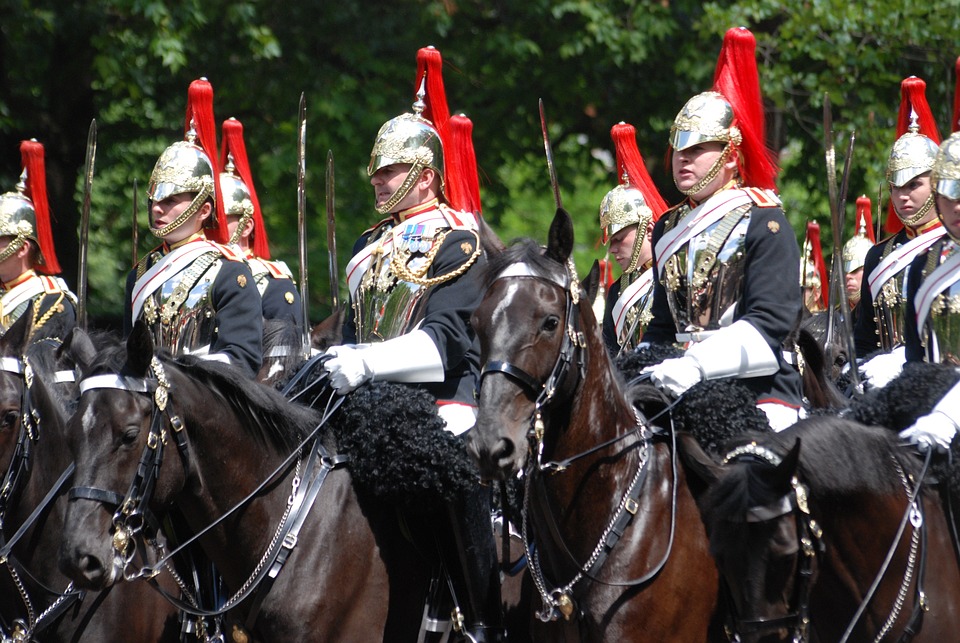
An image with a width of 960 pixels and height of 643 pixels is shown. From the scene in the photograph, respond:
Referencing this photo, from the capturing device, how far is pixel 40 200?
31.9 feet

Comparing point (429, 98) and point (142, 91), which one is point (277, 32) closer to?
point (142, 91)

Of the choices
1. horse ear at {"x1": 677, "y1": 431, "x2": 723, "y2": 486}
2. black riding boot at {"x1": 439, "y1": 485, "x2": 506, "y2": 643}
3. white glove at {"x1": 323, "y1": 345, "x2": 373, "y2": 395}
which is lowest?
black riding boot at {"x1": 439, "y1": 485, "x2": 506, "y2": 643}

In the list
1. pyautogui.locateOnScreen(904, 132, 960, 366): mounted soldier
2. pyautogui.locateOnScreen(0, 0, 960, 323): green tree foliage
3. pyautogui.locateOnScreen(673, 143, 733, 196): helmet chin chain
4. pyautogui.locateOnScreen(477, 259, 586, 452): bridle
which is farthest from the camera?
pyautogui.locateOnScreen(0, 0, 960, 323): green tree foliage

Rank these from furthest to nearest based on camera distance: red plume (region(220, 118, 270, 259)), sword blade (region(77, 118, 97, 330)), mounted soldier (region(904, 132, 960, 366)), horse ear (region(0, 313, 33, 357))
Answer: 1. red plume (region(220, 118, 270, 259))
2. sword blade (region(77, 118, 97, 330))
3. horse ear (region(0, 313, 33, 357))
4. mounted soldier (region(904, 132, 960, 366))

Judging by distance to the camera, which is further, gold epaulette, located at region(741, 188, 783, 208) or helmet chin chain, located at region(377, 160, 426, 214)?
helmet chin chain, located at region(377, 160, 426, 214)

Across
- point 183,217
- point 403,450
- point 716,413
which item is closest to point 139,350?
point 403,450

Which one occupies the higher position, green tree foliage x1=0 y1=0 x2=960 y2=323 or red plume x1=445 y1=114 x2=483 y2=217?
green tree foliage x1=0 y1=0 x2=960 y2=323

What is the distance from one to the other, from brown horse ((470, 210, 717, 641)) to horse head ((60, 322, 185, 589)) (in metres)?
1.20

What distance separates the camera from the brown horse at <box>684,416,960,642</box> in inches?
195

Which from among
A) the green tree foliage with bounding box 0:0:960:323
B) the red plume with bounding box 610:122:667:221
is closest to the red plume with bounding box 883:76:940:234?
the red plume with bounding box 610:122:667:221

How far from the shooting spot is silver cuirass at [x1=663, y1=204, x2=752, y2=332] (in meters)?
5.99

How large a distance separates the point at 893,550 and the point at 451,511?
5.85 ft

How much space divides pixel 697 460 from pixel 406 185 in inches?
76.0

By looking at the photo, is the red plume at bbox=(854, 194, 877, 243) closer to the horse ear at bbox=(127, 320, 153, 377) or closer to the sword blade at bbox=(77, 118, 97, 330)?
the sword blade at bbox=(77, 118, 97, 330)
